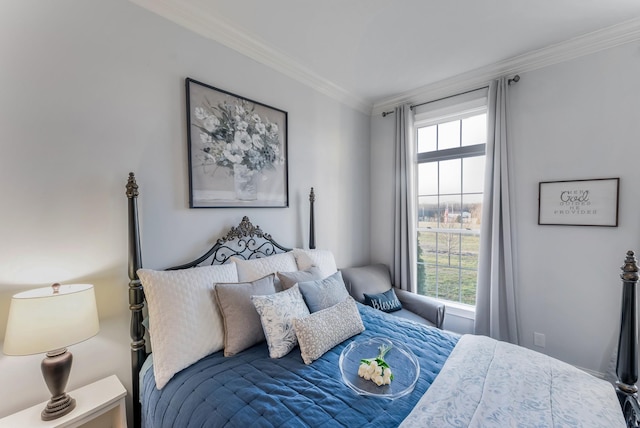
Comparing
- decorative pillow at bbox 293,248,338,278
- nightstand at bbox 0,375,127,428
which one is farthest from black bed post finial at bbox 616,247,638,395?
nightstand at bbox 0,375,127,428

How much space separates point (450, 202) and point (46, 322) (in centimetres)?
321

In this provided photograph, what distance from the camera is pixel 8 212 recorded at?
4.10 ft

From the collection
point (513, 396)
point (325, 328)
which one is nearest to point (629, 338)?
point (513, 396)

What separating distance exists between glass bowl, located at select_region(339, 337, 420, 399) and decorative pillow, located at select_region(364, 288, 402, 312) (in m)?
0.98

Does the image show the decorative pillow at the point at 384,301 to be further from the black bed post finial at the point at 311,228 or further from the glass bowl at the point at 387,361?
the glass bowl at the point at 387,361

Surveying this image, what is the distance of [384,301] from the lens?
260 cm

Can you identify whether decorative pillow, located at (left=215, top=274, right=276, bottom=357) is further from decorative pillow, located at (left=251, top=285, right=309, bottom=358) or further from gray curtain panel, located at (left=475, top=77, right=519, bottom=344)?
gray curtain panel, located at (left=475, top=77, right=519, bottom=344)

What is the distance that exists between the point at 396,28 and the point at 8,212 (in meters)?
2.52

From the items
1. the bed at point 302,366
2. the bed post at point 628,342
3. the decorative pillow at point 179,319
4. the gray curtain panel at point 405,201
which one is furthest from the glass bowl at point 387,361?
the gray curtain panel at point 405,201

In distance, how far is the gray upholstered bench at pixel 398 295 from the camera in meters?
2.53

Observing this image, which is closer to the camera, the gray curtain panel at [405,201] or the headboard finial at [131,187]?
the headboard finial at [131,187]

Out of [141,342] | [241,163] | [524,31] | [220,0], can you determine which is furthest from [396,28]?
[141,342]

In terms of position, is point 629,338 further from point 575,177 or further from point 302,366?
point 302,366

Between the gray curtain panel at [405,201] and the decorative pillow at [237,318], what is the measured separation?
2.01 m
